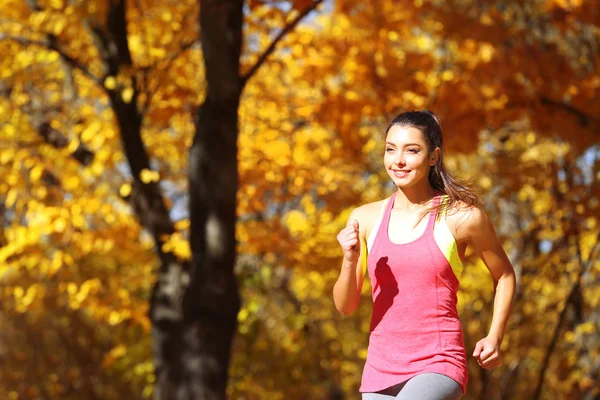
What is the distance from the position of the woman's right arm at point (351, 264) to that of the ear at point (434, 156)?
307 mm

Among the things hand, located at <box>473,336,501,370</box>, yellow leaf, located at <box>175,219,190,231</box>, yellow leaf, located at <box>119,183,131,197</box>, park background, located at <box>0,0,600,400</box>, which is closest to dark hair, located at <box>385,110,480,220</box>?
hand, located at <box>473,336,501,370</box>

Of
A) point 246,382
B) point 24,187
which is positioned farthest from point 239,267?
point 24,187

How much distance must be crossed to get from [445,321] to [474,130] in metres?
5.54

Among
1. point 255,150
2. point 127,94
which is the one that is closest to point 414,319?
point 127,94

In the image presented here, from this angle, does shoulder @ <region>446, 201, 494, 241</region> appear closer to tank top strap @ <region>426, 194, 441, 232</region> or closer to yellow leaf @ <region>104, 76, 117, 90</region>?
tank top strap @ <region>426, 194, 441, 232</region>

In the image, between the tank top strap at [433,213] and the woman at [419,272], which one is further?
the tank top strap at [433,213]

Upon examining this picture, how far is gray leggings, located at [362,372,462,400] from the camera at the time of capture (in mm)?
2748

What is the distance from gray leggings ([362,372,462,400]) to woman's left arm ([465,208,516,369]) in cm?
13

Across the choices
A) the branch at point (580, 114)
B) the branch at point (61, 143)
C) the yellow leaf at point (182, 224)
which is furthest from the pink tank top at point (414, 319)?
the branch at point (61, 143)

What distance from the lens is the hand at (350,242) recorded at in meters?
2.93

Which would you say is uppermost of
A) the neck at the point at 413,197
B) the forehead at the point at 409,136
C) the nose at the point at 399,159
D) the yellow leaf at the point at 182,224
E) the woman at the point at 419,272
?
the forehead at the point at 409,136

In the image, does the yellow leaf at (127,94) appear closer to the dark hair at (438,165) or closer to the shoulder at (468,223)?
the dark hair at (438,165)

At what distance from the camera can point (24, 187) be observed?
9.36 meters

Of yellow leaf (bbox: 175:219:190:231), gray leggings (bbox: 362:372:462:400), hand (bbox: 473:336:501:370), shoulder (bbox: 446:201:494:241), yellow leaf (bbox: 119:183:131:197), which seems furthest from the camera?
yellow leaf (bbox: 175:219:190:231)
